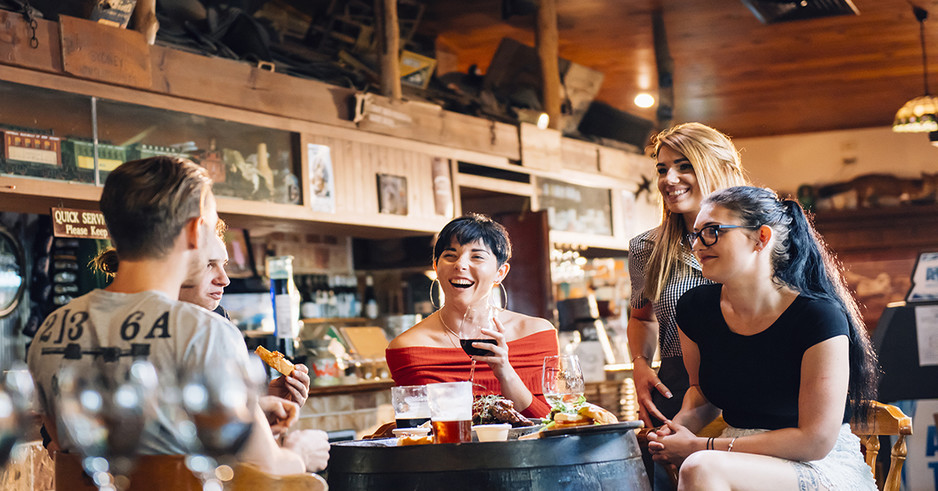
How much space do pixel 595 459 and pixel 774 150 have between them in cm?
997

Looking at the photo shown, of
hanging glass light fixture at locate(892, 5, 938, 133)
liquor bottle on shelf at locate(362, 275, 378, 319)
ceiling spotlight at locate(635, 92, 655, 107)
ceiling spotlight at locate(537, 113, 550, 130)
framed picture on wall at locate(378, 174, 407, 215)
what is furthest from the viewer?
ceiling spotlight at locate(635, 92, 655, 107)

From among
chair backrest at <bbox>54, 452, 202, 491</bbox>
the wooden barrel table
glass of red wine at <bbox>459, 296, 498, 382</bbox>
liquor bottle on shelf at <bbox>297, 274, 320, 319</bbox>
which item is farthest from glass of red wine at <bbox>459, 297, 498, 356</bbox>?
liquor bottle on shelf at <bbox>297, 274, 320, 319</bbox>

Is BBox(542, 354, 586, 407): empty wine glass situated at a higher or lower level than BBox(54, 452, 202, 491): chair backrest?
higher

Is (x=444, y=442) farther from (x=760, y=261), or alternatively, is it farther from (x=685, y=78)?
(x=685, y=78)

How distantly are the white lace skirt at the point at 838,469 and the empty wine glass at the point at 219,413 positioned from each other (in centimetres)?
127

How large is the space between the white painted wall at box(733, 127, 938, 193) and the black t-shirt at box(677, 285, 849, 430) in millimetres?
8849

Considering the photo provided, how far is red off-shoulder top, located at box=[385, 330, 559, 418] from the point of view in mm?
2963

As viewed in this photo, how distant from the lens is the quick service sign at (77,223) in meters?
3.98

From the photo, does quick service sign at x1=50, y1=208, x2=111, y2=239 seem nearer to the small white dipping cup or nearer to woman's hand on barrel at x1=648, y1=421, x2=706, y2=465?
the small white dipping cup

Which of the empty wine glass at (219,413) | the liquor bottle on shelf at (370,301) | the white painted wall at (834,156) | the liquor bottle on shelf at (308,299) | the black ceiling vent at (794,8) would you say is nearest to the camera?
the empty wine glass at (219,413)

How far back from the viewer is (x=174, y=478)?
4.93 feet

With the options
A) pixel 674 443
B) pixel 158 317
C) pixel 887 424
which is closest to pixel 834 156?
pixel 887 424

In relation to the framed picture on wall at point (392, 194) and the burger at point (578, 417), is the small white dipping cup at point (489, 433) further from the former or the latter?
the framed picture on wall at point (392, 194)

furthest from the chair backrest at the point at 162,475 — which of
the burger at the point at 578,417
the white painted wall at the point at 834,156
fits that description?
the white painted wall at the point at 834,156
